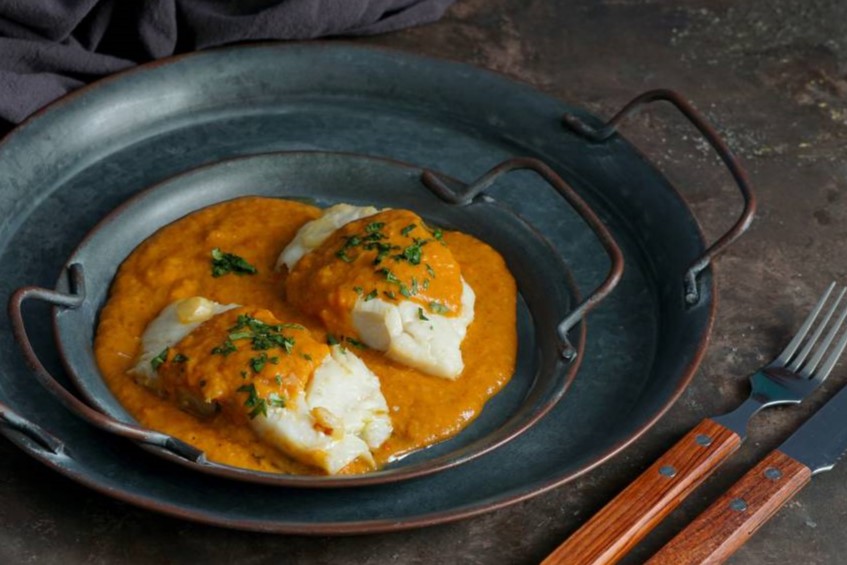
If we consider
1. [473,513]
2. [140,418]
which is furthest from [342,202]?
[473,513]

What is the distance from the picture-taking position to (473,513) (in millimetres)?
2701

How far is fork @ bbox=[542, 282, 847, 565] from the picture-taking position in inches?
109

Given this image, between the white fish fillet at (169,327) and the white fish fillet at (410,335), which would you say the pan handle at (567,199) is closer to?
the white fish fillet at (410,335)

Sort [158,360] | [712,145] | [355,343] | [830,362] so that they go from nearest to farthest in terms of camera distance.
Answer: [158,360]
[355,343]
[830,362]
[712,145]

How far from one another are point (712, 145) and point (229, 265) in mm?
1414

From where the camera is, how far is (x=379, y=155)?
3758 mm

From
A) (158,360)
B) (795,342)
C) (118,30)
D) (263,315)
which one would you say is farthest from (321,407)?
(118,30)

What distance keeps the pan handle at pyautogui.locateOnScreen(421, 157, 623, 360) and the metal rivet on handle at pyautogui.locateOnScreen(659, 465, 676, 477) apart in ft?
1.21

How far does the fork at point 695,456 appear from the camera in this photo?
109 inches

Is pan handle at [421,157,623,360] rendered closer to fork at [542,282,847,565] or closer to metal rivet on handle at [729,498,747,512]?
fork at [542,282,847,565]

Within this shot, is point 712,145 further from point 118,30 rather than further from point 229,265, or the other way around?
point 118,30

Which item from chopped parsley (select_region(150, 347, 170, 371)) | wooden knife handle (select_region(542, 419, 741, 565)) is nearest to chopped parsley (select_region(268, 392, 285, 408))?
chopped parsley (select_region(150, 347, 170, 371))

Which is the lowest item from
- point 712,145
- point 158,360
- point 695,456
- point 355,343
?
point 158,360

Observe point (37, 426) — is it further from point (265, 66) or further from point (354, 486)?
point (265, 66)
